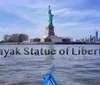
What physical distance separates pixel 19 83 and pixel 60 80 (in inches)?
128

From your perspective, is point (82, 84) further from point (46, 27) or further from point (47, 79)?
point (46, 27)

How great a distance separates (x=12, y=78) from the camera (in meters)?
23.1

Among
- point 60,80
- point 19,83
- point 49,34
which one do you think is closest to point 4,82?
point 19,83

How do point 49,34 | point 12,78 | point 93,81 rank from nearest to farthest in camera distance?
point 93,81
point 12,78
point 49,34

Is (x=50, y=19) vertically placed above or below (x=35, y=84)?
above

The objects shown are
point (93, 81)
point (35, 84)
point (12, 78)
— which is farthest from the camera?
point (12, 78)

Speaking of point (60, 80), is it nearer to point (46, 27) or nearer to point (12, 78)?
point (12, 78)

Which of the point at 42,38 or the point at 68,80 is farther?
the point at 42,38

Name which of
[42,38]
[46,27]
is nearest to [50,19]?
[46,27]

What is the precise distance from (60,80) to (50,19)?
546 ft

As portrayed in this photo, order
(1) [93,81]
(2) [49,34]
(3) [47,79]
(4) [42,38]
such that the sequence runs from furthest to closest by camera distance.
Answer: (4) [42,38] < (2) [49,34] < (1) [93,81] < (3) [47,79]

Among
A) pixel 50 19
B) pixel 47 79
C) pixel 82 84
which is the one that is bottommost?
pixel 82 84

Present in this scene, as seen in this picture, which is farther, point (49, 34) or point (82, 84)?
point (49, 34)

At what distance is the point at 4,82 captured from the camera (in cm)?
2120
